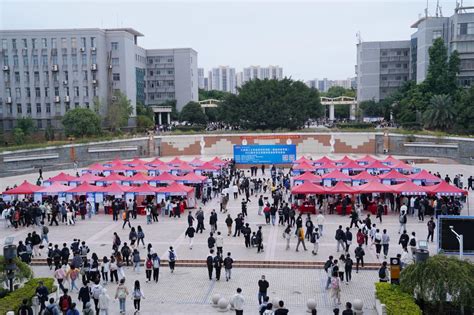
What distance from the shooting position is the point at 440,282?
10.8m

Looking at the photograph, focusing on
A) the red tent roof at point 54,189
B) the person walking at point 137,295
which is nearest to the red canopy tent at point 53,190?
the red tent roof at point 54,189

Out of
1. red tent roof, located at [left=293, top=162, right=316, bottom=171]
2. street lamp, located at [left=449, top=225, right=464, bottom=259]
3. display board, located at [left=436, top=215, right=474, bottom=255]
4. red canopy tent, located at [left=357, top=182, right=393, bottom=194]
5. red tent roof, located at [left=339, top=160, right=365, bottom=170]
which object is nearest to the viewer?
street lamp, located at [left=449, top=225, right=464, bottom=259]

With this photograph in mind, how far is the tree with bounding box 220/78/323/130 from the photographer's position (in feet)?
180

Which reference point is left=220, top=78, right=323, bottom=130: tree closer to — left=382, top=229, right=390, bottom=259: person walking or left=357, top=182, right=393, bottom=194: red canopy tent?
left=357, top=182, right=393, bottom=194: red canopy tent

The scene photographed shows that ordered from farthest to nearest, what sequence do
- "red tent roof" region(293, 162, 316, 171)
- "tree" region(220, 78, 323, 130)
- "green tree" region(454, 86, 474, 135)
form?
1. "tree" region(220, 78, 323, 130)
2. "green tree" region(454, 86, 474, 135)
3. "red tent roof" region(293, 162, 316, 171)

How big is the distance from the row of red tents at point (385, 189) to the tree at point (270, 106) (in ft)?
104

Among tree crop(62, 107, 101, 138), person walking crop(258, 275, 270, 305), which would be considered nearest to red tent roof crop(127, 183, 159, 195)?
person walking crop(258, 275, 270, 305)

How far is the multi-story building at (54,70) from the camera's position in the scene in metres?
62.3

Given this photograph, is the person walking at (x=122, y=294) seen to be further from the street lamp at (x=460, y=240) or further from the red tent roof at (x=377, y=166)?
the red tent roof at (x=377, y=166)

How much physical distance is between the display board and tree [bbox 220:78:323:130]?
41.4 m

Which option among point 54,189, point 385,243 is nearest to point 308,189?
point 385,243

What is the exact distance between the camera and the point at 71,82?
209ft

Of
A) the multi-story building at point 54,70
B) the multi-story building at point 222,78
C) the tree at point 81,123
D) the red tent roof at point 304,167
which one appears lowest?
the red tent roof at point 304,167

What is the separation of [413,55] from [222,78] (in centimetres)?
11853
